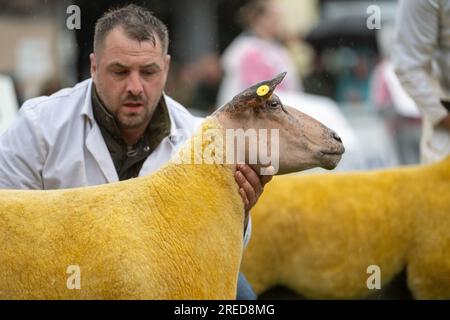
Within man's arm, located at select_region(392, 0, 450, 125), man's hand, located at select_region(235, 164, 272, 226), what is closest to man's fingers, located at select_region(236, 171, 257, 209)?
man's hand, located at select_region(235, 164, 272, 226)

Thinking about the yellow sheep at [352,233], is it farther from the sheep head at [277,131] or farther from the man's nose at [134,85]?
the man's nose at [134,85]

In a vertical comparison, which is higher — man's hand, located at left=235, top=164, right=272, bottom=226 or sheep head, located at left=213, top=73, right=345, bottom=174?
sheep head, located at left=213, top=73, right=345, bottom=174

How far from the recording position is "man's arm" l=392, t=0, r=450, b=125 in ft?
17.3

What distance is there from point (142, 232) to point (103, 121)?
777 millimetres

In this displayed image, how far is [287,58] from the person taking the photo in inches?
410

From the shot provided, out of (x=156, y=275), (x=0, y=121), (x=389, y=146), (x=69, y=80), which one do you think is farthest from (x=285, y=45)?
(x=156, y=275)

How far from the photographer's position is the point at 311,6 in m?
18.3

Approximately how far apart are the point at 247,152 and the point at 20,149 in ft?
3.35

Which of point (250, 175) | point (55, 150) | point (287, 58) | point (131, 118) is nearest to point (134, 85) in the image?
point (131, 118)

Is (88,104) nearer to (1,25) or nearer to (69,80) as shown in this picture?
(1,25)

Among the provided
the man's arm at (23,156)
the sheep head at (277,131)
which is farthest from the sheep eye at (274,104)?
the man's arm at (23,156)

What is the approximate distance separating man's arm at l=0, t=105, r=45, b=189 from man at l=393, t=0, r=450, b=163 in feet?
7.69

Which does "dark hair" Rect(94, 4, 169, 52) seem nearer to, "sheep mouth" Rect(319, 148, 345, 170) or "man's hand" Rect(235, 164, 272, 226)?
"man's hand" Rect(235, 164, 272, 226)

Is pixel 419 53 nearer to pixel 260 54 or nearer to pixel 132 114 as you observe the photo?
pixel 132 114
